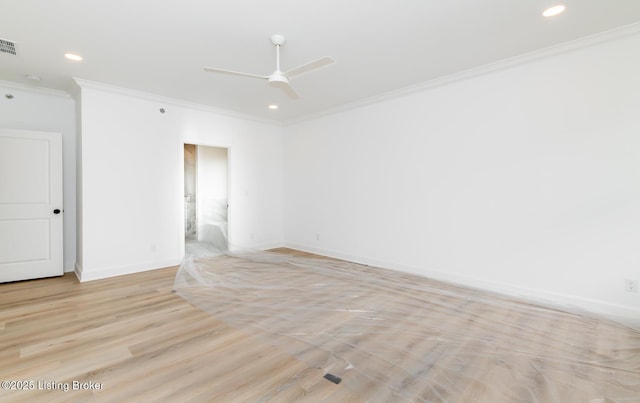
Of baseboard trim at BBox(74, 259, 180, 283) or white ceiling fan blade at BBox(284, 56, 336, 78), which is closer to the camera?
white ceiling fan blade at BBox(284, 56, 336, 78)

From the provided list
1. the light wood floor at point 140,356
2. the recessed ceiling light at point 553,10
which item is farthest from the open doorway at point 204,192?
the recessed ceiling light at point 553,10

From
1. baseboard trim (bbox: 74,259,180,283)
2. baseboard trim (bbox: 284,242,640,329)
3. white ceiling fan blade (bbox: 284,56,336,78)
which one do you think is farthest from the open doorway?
white ceiling fan blade (bbox: 284,56,336,78)

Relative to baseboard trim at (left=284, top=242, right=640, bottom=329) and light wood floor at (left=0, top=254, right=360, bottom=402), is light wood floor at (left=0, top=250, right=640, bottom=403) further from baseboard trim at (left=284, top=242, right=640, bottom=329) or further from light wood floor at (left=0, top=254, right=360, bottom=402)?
baseboard trim at (left=284, top=242, right=640, bottom=329)

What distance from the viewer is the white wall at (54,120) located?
4.04 m

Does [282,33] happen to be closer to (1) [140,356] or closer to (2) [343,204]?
(1) [140,356]

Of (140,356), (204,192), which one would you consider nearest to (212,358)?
(140,356)

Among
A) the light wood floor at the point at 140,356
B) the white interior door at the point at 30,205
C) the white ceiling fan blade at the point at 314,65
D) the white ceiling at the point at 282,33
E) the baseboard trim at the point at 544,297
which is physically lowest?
the light wood floor at the point at 140,356

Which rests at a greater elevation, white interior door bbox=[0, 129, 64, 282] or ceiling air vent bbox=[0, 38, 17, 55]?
ceiling air vent bbox=[0, 38, 17, 55]

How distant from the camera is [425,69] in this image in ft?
11.8

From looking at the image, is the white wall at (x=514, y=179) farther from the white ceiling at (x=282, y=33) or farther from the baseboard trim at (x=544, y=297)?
the white ceiling at (x=282, y=33)

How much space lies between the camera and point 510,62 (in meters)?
3.32

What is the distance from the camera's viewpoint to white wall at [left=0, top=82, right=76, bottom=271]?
4.04 m

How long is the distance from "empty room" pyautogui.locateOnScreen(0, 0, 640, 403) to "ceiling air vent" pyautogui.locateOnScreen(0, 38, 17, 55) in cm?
13

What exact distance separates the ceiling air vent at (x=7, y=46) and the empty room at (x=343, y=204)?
132 mm
